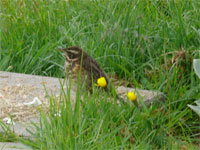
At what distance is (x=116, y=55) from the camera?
6328 mm

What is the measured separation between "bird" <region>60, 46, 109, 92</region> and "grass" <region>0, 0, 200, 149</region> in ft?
0.99

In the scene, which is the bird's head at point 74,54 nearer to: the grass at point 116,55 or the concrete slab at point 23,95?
the concrete slab at point 23,95

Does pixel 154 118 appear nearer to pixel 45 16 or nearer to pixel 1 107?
pixel 1 107

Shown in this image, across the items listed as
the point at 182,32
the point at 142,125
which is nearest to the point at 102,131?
the point at 142,125

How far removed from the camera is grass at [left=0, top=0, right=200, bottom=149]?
4.36 meters

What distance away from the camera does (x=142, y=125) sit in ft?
15.3

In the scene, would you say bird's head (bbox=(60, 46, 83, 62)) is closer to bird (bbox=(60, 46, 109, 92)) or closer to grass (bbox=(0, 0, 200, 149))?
bird (bbox=(60, 46, 109, 92))

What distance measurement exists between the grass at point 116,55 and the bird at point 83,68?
11.9 inches

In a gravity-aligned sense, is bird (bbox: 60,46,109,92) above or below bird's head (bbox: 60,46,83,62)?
below

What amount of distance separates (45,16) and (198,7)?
87.1 inches

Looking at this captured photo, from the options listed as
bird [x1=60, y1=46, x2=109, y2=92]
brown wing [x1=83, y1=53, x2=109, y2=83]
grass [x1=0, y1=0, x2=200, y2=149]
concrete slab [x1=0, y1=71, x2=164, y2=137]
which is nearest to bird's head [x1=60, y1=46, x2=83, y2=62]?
bird [x1=60, y1=46, x2=109, y2=92]

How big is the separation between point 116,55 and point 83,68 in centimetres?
86

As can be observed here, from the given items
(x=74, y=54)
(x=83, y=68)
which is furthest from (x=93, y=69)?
(x=74, y=54)

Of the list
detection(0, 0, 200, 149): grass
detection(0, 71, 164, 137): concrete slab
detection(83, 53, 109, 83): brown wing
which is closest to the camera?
detection(0, 0, 200, 149): grass
